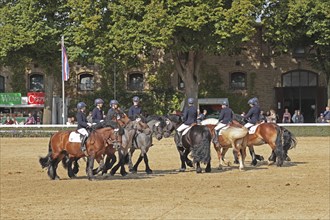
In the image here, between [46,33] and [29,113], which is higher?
[46,33]

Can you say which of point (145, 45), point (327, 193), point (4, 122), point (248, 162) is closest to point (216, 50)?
point (145, 45)

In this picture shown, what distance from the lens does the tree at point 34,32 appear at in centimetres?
5497

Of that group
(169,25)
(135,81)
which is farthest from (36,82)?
(169,25)

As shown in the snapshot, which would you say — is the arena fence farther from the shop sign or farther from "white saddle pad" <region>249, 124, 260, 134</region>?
"white saddle pad" <region>249, 124, 260, 134</region>

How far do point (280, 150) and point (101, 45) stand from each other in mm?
28063

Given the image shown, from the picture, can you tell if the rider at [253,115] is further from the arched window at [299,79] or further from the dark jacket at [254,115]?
the arched window at [299,79]

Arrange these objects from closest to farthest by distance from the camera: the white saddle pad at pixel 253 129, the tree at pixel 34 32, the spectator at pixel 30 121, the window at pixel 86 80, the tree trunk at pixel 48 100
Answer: the white saddle pad at pixel 253 129 < the tree at pixel 34 32 < the tree trunk at pixel 48 100 < the spectator at pixel 30 121 < the window at pixel 86 80

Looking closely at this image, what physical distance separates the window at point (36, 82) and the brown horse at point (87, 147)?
148ft

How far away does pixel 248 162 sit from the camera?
30.2m

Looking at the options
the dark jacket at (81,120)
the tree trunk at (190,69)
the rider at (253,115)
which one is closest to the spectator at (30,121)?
the tree trunk at (190,69)

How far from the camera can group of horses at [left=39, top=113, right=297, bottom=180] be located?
23.9 metres

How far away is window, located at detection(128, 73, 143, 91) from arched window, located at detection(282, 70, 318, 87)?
42.2 ft

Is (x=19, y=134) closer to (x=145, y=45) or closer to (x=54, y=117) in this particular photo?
(x=54, y=117)

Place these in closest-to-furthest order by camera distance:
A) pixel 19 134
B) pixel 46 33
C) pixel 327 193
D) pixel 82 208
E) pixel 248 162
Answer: pixel 82 208 < pixel 327 193 < pixel 248 162 < pixel 19 134 < pixel 46 33
